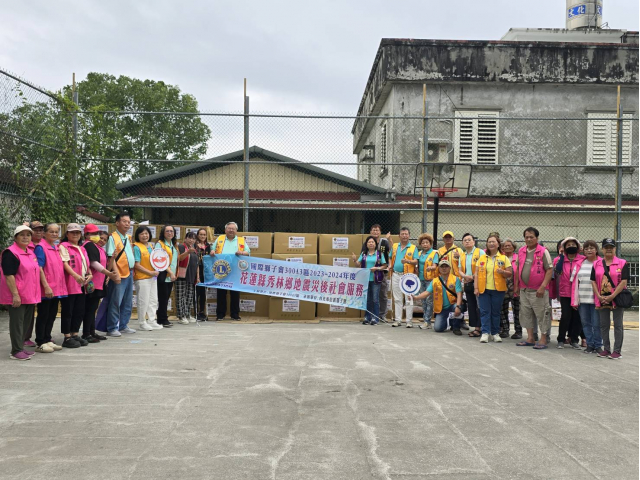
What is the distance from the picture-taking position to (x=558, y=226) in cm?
1712

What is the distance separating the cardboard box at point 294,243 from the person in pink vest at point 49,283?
4.94 m

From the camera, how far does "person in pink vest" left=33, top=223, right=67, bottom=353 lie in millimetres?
7934

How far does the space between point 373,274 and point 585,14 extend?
63.1 feet

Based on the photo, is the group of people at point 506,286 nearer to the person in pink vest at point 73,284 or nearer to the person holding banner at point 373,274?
the person holding banner at point 373,274

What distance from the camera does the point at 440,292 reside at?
36.1 ft

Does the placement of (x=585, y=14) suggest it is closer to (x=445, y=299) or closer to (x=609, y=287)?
(x=445, y=299)

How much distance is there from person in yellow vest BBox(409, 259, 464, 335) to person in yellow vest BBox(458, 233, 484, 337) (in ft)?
0.72

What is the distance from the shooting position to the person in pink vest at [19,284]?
23.9 ft

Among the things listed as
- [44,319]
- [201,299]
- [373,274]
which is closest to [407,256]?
[373,274]

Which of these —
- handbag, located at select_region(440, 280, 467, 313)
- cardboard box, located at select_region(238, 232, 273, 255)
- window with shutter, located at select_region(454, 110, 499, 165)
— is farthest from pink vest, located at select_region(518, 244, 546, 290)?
window with shutter, located at select_region(454, 110, 499, 165)

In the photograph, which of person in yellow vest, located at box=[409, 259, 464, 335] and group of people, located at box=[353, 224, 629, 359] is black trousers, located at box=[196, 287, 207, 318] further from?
person in yellow vest, located at box=[409, 259, 464, 335]

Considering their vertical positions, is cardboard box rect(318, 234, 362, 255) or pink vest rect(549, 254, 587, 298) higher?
cardboard box rect(318, 234, 362, 255)

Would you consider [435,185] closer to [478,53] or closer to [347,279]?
[347,279]

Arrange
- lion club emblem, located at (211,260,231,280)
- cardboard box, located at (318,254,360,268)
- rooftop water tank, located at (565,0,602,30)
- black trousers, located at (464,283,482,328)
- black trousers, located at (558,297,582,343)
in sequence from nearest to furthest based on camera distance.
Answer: black trousers, located at (558,297,582,343) → black trousers, located at (464,283,482,328) → lion club emblem, located at (211,260,231,280) → cardboard box, located at (318,254,360,268) → rooftop water tank, located at (565,0,602,30)
